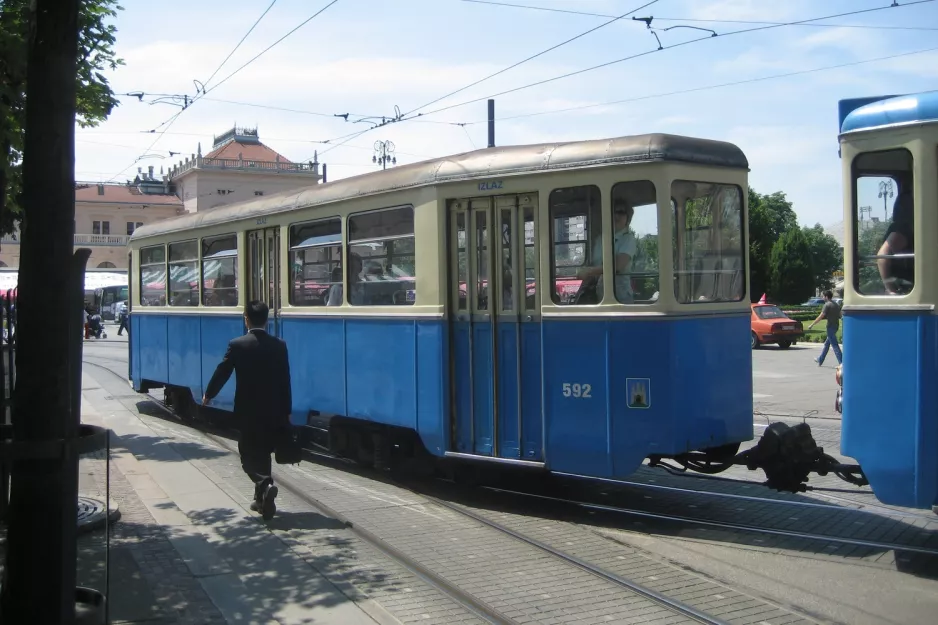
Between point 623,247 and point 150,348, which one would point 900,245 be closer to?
point 623,247

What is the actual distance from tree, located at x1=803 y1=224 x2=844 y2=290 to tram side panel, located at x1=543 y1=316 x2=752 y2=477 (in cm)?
8150

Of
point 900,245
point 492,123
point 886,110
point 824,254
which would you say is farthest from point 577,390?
point 824,254

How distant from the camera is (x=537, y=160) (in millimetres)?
7824

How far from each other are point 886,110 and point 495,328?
11.5 ft

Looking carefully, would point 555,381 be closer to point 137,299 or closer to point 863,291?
point 863,291

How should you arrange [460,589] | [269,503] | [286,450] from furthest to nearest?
[286,450], [269,503], [460,589]

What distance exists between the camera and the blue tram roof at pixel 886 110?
6.04 metres

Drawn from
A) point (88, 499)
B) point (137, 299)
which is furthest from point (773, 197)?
point (88, 499)

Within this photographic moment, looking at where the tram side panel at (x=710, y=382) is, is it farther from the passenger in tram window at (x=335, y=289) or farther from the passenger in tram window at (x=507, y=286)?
the passenger in tram window at (x=335, y=289)

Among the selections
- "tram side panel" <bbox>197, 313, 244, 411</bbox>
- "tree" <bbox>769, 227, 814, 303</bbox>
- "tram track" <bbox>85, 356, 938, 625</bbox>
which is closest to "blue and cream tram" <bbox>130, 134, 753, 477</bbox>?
"tram track" <bbox>85, 356, 938, 625</bbox>

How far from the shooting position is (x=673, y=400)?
7.12 meters

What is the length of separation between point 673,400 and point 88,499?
5.30m

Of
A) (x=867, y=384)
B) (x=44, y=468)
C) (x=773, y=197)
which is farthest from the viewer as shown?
(x=773, y=197)

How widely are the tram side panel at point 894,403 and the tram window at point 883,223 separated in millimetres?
243
